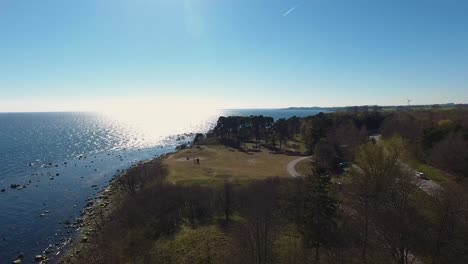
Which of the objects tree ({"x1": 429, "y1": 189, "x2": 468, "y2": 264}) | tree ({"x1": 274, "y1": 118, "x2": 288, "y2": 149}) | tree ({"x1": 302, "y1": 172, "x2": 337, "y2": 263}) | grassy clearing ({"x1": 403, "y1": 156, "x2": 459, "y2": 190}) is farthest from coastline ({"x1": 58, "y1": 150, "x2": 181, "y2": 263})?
tree ({"x1": 274, "y1": 118, "x2": 288, "y2": 149})

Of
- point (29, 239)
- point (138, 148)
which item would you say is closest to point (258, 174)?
point (29, 239)

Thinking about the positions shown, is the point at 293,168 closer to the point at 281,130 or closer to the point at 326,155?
the point at 326,155

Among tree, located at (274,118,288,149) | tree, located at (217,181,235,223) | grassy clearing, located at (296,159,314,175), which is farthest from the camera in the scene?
tree, located at (274,118,288,149)

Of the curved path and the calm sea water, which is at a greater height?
the curved path

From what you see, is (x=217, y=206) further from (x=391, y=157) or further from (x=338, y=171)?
(x=338, y=171)

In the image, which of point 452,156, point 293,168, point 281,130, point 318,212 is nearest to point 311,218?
point 318,212

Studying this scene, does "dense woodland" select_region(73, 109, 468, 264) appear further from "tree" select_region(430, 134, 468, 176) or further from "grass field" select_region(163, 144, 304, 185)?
"grass field" select_region(163, 144, 304, 185)
